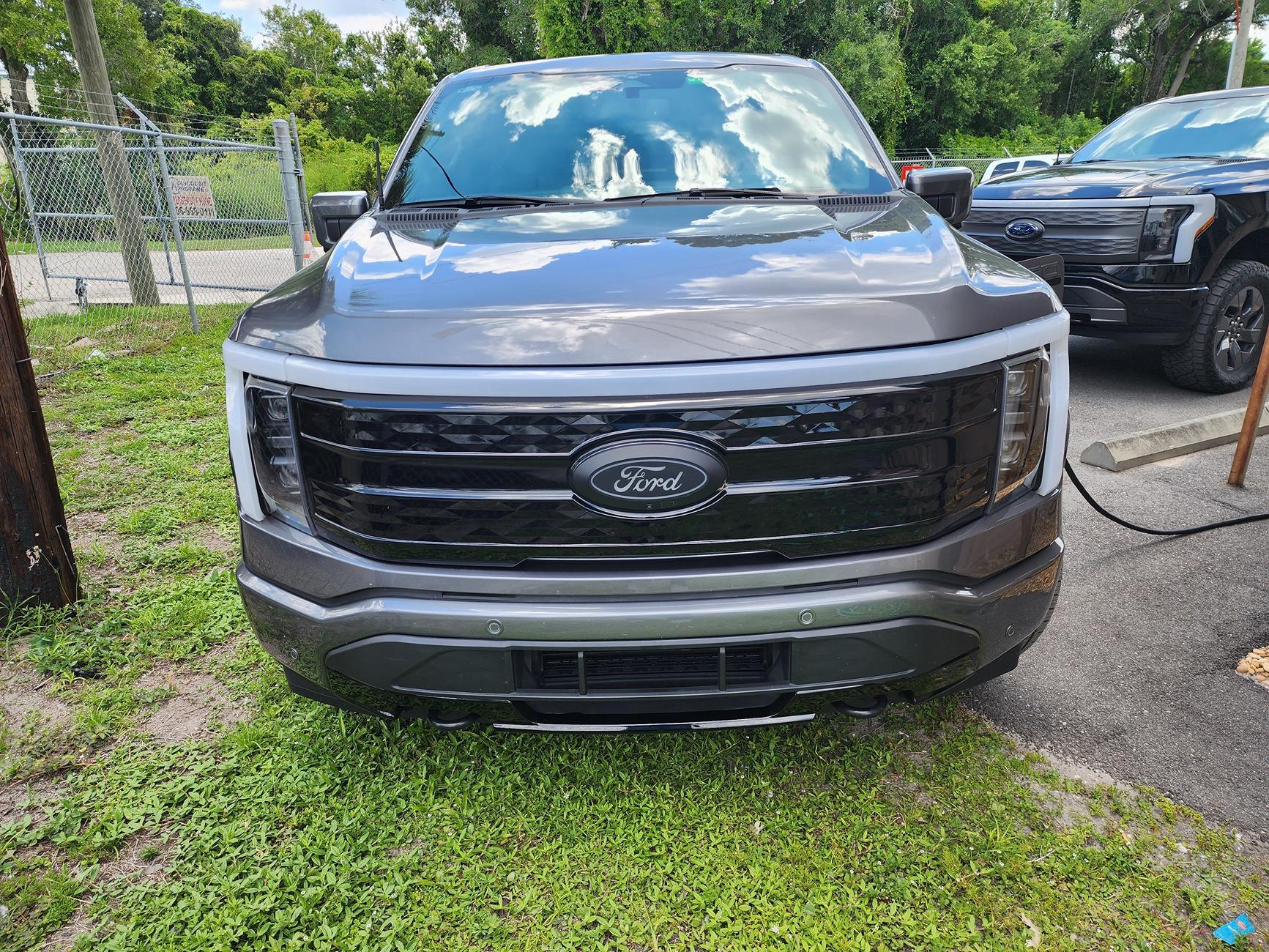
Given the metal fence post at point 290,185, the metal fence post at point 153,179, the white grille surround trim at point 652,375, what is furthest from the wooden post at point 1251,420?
the metal fence post at point 153,179

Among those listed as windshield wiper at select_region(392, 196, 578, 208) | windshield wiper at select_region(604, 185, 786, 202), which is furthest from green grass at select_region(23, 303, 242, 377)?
windshield wiper at select_region(604, 185, 786, 202)

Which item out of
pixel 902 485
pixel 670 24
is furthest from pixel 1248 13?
pixel 902 485

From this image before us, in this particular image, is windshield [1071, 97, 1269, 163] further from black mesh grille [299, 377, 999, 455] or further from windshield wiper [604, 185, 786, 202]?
black mesh grille [299, 377, 999, 455]

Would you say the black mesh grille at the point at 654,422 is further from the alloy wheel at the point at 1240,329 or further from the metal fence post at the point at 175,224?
the metal fence post at the point at 175,224

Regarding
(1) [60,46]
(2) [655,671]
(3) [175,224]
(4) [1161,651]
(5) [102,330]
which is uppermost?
(1) [60,46]

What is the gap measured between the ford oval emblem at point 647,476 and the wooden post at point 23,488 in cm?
234

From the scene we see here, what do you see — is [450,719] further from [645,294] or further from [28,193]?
[28,193]

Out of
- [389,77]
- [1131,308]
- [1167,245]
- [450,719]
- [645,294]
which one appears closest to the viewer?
[645,294]

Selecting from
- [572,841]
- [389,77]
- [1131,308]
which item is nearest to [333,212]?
[572,841]

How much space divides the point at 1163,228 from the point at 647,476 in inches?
199

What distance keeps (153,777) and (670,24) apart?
91.3 feet

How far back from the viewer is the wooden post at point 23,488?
9.64 ft

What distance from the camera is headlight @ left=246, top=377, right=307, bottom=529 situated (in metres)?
1.87

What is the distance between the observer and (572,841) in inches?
83.4
